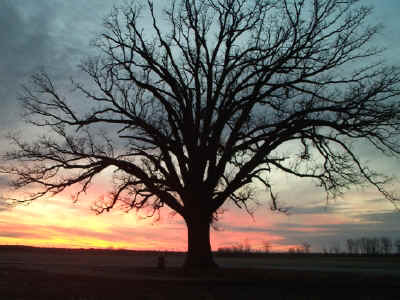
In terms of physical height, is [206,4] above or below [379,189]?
above

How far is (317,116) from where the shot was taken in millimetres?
23547

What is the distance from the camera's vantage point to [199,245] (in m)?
23.6

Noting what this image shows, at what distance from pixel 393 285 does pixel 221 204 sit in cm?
961

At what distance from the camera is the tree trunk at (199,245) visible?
2322 centimetres

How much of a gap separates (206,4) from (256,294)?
16.0 m

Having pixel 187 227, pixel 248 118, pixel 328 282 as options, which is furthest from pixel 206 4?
pixel 328 282

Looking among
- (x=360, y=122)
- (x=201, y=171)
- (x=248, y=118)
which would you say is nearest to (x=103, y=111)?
(x=201, y=171)

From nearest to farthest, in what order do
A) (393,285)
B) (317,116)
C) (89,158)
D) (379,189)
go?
(393,285)
(379,189)
(317,116)
(89,158)

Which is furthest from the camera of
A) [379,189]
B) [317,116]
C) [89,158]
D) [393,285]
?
[89,158]

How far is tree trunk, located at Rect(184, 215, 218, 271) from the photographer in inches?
914

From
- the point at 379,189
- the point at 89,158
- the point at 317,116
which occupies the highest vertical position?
the point at 317,116

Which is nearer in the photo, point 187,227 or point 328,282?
point 328,282

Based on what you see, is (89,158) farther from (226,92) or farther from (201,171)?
(226,92)

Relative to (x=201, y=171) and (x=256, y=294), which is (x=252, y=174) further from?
(x=256, y=294)
